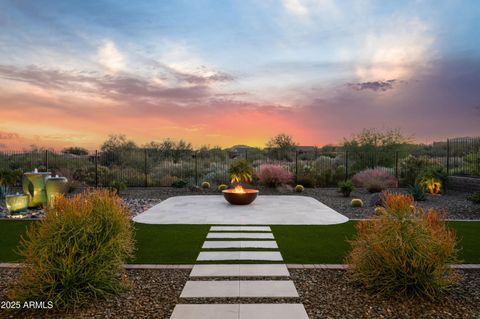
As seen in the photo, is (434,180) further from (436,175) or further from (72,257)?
(72,257)

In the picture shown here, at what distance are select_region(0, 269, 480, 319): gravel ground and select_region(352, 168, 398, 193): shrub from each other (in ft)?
35.1

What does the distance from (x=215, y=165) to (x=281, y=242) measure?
15404mm

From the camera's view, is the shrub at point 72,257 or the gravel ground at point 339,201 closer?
the shrub at point 72,257

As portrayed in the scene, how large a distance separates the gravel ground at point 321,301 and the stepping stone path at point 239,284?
0.11 m

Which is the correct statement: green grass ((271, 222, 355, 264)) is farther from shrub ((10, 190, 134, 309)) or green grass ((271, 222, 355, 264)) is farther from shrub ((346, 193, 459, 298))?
shrub ((10, 190, 134, 309))

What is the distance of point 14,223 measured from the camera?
8.38m

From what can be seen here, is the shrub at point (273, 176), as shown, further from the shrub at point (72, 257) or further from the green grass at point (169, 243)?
the shrub at point (72, 257)

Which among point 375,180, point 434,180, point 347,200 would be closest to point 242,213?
point 347,200

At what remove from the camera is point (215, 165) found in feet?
70.5

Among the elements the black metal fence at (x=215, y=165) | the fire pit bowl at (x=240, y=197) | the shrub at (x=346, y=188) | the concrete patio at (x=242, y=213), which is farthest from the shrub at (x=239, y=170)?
the black metal fence at (x=215, y=165)

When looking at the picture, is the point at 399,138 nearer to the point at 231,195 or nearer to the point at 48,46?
the point at 231,195

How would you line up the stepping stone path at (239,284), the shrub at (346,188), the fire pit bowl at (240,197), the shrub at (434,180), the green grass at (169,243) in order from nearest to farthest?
the stepping stone path at (239,284), the green grass at (169,243), the fire pit bowl at (240,197), the shrub at (346,188), the shrub at (434,180)

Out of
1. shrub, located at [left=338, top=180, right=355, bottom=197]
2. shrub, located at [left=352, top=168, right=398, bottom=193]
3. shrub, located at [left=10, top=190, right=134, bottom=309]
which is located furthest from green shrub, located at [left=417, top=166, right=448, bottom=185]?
shrub, located at [left=10, top=190, right=134, bottom=309]

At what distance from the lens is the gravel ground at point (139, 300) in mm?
3412
